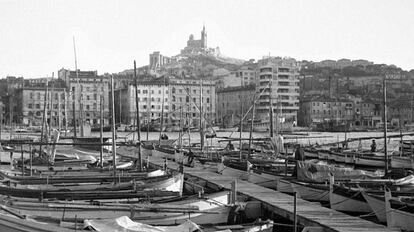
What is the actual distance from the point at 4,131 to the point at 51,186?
90947mm

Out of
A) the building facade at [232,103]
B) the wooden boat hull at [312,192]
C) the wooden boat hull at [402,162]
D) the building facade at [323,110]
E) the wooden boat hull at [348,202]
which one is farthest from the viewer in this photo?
the building facade at [323,110]

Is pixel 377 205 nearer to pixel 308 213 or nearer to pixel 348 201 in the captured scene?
pixel 348 201

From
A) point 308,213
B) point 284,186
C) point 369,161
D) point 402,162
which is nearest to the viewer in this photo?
point 308,213

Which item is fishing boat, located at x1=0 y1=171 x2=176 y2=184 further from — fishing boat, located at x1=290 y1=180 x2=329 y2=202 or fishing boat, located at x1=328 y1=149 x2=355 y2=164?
fishing boat, located at x1=328 y1=149 x2=355 y2=164

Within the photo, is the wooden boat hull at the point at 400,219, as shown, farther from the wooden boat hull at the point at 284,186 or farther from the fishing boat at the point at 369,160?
the fishing boat at the point at 369,160

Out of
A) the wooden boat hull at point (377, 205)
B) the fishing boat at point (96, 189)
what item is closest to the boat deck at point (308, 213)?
the wooden boat hull at point (377, 205)

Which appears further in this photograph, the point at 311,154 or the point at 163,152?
the point at 311,154

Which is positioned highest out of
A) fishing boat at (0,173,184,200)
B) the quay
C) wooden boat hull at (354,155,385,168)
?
fishing boat at (0,173,184,200)

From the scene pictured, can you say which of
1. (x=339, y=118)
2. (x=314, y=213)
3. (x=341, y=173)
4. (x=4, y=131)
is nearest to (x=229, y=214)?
(x=314, y=213)

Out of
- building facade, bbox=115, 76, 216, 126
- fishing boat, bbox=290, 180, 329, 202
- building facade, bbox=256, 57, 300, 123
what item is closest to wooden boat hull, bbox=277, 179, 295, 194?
fishing boat, bbox=290, 180, 329, 202

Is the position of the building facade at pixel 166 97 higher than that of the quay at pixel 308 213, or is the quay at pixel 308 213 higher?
the building facade at pixel 166 97

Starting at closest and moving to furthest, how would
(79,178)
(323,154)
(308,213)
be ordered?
1. (308,213)
2. (79,178)
3. (323,154)

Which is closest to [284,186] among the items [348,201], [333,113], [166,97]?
[348,201]

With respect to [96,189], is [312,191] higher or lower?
lower
